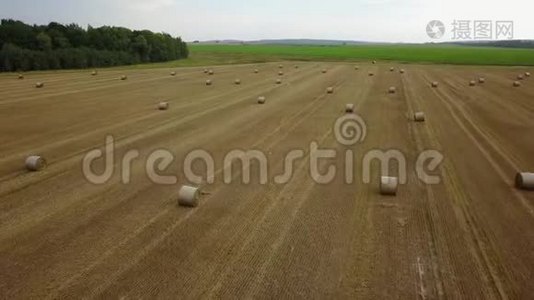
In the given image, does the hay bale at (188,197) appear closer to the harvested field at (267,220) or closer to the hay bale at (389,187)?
the harvested field at (267,220)

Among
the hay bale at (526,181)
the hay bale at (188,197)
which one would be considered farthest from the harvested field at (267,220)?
the hay bale at (526,181)

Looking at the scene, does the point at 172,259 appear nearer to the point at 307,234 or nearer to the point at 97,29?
the point at 307,234

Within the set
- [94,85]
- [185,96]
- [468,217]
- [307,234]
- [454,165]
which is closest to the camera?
[307,234]

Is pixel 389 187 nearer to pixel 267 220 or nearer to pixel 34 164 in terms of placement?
pixel 267 220

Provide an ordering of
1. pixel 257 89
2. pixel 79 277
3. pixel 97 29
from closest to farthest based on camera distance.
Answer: pixel 79 277, pixel 257 89, pixel 97 29

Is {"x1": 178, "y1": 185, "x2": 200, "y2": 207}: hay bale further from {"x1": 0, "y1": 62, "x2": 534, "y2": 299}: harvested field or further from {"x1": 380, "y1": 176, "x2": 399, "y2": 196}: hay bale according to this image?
{"x1": 380, "y1": 176, "x2": 399, "y2": 196}: hay bale

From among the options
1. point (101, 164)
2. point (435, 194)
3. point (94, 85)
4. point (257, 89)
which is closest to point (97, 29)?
point (94, 85)
